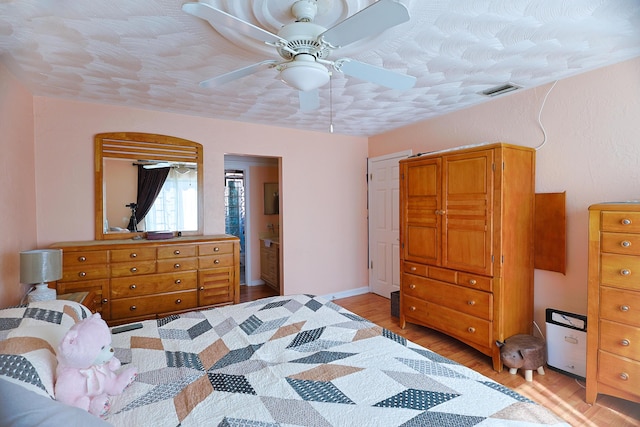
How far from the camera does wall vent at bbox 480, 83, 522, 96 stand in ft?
9.05

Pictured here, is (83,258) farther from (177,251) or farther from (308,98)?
(308,98)

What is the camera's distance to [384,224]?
4.55 meters

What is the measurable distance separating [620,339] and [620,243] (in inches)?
23.9

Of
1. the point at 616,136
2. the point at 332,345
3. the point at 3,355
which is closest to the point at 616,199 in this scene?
the point at 616,136

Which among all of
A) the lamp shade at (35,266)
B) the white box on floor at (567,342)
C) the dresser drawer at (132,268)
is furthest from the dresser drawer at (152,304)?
the white box on floor at (567,342)

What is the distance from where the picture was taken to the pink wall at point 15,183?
223cm

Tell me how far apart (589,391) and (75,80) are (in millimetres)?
4440

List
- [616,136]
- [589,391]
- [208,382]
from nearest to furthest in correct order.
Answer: [208,382], [589,391], [616,136]

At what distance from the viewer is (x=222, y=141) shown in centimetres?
378

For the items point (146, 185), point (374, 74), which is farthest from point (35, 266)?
point (374, 74)

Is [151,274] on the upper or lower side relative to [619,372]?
upper

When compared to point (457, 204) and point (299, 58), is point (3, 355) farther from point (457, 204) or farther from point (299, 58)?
point (457, 204)

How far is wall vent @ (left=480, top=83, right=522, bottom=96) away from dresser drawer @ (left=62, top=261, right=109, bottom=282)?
3827 millimetres

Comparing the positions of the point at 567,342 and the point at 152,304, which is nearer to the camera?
the point at 567,342
